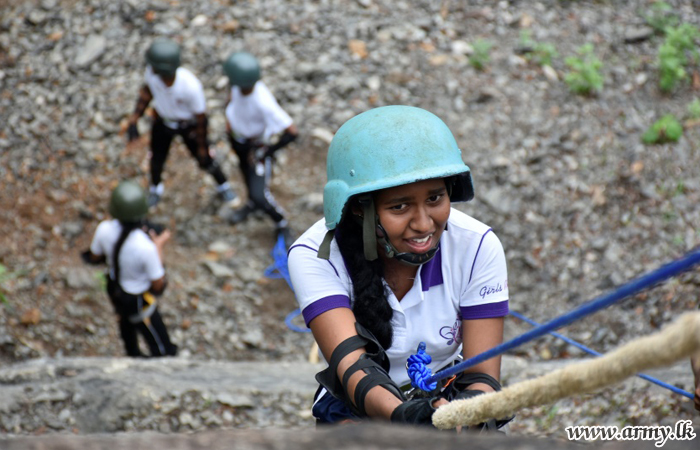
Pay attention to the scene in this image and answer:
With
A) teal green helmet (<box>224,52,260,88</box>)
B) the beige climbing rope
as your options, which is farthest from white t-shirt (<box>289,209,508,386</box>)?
teal green helmet (<box>224,52,260,88</box>)

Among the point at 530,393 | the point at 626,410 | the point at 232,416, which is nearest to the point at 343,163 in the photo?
the point at 530,393

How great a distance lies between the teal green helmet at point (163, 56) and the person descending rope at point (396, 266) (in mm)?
4401

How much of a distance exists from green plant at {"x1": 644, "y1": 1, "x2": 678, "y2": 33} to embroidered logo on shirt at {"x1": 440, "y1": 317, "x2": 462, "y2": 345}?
7.71 metres

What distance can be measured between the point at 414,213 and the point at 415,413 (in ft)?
2.27

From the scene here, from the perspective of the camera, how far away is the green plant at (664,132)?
25.5 feet

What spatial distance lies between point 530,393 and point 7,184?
8165mm

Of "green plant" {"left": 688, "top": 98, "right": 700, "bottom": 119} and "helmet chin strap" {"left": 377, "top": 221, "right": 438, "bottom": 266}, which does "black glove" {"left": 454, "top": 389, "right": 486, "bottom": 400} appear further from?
"green plant" {"left": 688, "top": 98, "right": 700, "bottom": 119}

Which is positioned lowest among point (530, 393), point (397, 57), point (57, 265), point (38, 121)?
point (57, 265)

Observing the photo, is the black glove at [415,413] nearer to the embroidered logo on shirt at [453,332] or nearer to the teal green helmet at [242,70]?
the embroidered logo on shirt at [453,332]

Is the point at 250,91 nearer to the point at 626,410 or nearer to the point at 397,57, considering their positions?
the point at 397,57

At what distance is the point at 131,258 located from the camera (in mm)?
5551

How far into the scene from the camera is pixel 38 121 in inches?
365

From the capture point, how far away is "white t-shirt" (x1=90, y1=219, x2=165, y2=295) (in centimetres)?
553

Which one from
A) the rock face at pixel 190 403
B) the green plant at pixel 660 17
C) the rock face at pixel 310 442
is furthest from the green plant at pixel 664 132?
the rock face at pixel 310 442
